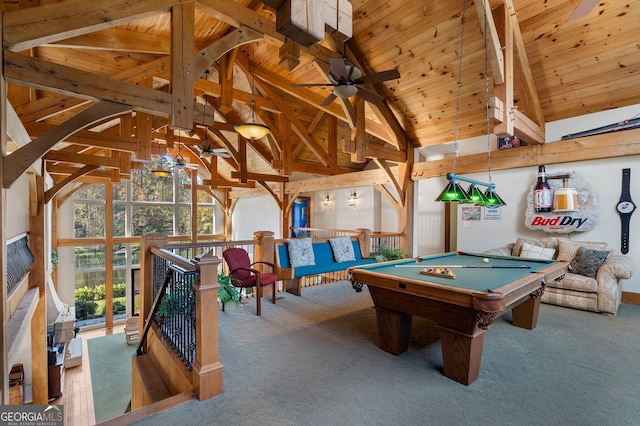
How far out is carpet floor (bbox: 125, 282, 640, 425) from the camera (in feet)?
6.68

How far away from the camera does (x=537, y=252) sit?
4816 millimetres

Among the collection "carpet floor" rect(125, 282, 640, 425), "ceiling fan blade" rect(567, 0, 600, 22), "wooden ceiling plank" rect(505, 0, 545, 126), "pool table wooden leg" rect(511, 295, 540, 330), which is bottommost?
"carpet floor" rect(125, 282, 640, 425)

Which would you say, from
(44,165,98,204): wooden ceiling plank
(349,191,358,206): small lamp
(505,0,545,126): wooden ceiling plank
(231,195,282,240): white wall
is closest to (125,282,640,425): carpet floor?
(505,0,545,126): wooden ceiling plank

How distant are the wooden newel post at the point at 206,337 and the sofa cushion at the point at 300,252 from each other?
259 cm

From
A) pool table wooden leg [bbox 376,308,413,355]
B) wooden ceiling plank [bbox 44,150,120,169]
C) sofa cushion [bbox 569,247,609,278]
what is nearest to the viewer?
pool table wooden leg [bbox 376,308,413,355]

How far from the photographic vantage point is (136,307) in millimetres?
10305

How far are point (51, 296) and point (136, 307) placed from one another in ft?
10.9

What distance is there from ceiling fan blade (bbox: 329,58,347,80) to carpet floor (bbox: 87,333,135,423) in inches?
255

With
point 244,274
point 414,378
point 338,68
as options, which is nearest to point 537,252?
point 414,378

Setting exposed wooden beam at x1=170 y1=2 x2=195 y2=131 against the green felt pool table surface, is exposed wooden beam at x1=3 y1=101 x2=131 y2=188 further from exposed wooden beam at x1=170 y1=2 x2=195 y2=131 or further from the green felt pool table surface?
the green felt pool table surface

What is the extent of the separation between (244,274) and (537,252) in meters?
4.60

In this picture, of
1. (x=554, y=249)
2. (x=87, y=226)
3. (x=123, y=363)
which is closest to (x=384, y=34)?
(x=554, y=249)

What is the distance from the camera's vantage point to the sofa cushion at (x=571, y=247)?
178 inches

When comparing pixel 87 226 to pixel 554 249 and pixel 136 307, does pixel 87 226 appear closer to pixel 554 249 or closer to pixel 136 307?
pixel 136 307
